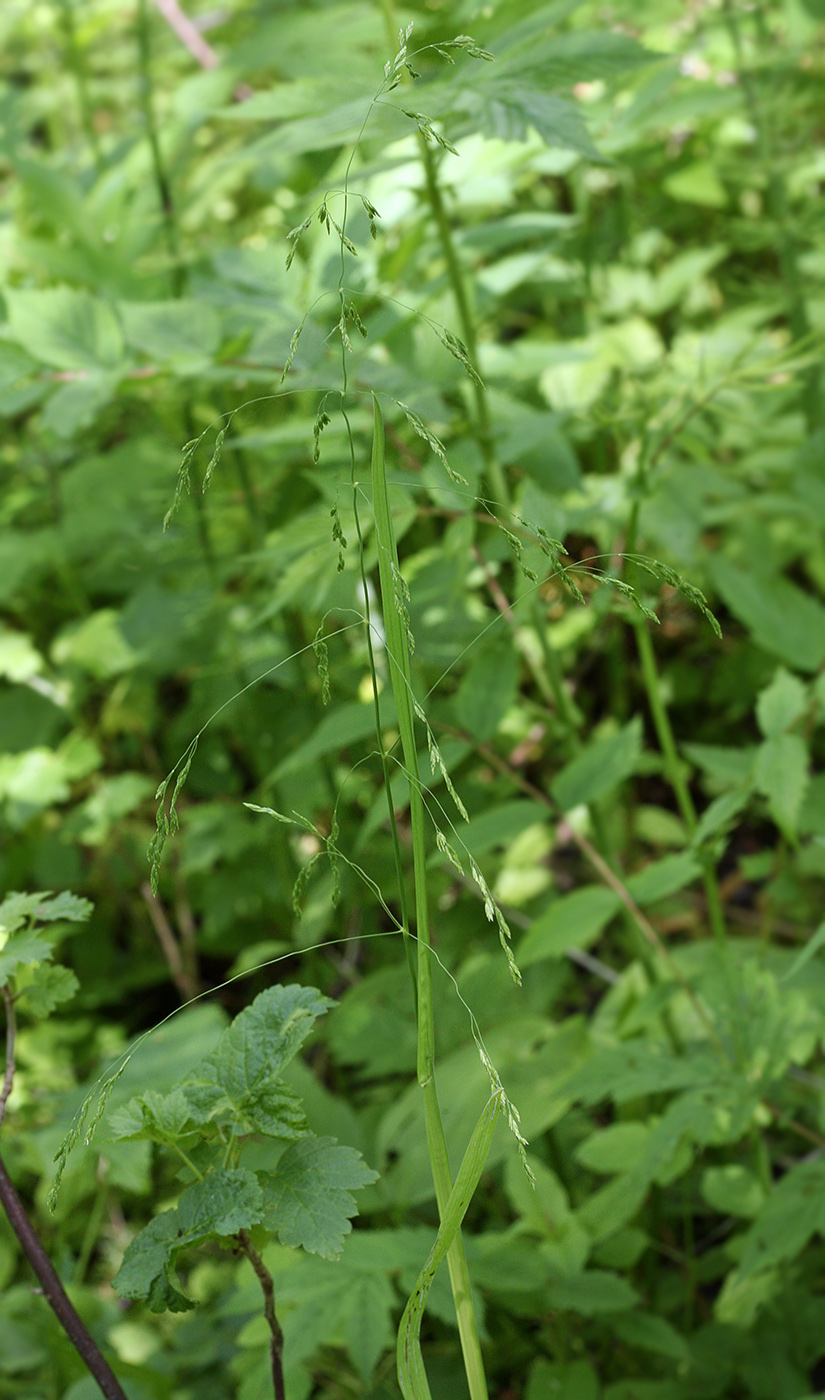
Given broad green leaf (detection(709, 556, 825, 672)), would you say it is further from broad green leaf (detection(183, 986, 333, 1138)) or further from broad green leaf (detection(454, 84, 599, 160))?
broad green leaf (detection(183, 986, 333, 1138))

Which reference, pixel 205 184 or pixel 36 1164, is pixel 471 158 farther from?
pixel 36 1164

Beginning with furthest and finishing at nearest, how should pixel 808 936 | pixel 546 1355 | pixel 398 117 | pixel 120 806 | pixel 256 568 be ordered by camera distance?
pixel 120 806, pixel 808 936, pixel 256 568, pixel 546 1355, pixel 398 117

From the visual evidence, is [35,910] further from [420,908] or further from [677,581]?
[677,581]

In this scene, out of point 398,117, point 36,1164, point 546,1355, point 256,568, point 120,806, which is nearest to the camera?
point 398,117

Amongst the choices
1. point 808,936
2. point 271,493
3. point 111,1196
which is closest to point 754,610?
point 808,936


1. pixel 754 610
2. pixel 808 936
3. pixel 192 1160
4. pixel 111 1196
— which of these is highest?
pixel 192 1160

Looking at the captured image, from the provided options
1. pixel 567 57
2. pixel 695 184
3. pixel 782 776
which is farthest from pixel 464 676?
pixel 695 184

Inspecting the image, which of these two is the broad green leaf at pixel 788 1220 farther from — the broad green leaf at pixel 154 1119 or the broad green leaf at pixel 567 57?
the broad green leaf at pixel 567 57

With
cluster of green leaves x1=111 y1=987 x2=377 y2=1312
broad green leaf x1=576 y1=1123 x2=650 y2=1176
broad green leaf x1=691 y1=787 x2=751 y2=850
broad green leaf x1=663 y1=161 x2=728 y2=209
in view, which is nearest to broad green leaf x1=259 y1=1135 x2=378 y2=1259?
cluster of green leaves x1=111 y1=987 x2=377 y2=1312
